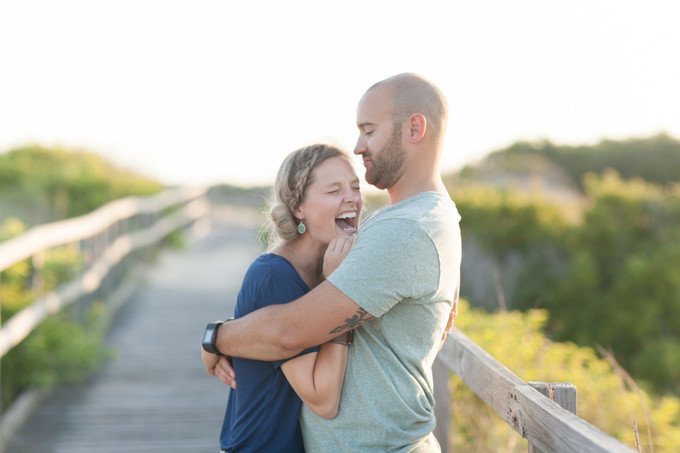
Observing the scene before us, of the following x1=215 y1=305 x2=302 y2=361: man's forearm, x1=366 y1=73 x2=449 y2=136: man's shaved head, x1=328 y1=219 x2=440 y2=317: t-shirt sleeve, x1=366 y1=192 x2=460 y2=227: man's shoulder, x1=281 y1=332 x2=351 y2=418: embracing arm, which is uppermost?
x1=366 y1=73 x2=449 y2=136: man's shaved head

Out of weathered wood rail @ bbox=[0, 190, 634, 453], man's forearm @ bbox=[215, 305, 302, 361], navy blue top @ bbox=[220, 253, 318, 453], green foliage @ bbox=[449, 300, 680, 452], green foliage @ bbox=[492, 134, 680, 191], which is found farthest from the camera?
green foliage @ bbox=[492, 134, 680, 191]

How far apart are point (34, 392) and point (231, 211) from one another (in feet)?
56.4

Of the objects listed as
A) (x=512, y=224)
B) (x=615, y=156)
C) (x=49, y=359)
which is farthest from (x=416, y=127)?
(x=615, y=156)

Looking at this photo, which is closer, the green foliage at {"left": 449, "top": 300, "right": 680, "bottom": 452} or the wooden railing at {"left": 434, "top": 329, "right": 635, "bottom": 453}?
the wooden railing at {"left": 434, "top": 329, "right": 635, "bottom": 453}

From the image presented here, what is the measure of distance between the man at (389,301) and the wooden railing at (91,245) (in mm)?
3552

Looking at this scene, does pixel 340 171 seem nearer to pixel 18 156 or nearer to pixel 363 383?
pixel 363 383

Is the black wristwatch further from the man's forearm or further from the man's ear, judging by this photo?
the man's ear

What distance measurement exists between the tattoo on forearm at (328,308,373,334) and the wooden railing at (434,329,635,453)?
0.51 metres

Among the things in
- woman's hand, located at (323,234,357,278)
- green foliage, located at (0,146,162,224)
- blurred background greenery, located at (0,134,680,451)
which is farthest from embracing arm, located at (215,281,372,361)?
green foliage, located at (0,146,162,224)

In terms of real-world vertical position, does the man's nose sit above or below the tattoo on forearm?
above

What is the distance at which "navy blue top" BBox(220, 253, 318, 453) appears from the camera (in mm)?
2268

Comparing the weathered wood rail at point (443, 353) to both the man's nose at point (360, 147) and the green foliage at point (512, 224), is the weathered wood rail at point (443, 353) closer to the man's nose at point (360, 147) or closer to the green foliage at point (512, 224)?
the man's nose at point (360, 147)

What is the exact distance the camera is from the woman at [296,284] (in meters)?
2.18

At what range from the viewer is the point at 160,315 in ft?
31.5
